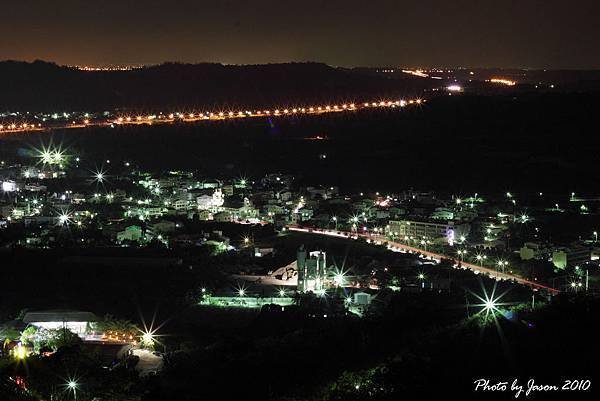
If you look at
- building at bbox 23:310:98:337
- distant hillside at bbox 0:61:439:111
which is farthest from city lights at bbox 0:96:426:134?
building at bbox 23:310:98:337

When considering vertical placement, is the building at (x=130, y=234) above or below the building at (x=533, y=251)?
below

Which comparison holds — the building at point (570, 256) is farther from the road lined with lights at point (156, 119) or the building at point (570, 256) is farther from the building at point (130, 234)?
the road lined with lights at point (156, 119)

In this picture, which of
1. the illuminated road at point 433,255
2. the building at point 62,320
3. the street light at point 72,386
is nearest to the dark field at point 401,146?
the illuminated road at point 433,255

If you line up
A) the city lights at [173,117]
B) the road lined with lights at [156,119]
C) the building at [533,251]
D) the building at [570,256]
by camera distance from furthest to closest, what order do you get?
1. the city lights at [173,117]
2. the road lined with lights at [156,119]
3. the building at [533,251]
4. the building at [570,256]

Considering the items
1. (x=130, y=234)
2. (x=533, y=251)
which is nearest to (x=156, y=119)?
(x=130, y=234)

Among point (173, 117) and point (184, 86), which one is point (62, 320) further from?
point (184, 86)
